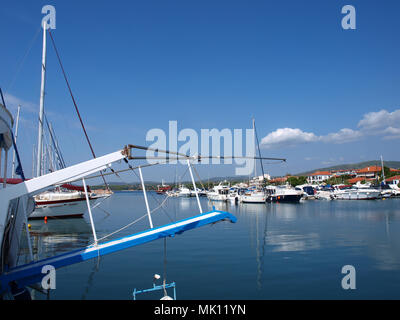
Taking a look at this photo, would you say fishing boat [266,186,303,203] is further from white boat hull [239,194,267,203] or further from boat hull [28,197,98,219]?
boat hull [28,197,98,219]

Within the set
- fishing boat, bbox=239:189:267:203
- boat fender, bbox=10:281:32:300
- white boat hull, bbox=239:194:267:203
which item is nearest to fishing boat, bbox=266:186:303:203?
fishing boat, bbox=239:189:267:203

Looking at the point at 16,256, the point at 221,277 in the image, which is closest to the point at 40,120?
the point at 16,256

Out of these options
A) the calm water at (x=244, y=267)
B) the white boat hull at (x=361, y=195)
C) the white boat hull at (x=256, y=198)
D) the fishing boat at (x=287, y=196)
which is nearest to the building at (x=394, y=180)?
the white boat hull at (x=361, y=195)

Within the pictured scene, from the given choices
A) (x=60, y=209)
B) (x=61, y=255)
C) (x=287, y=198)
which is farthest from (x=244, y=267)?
(x=287, y=198)

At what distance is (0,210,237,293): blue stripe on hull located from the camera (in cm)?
823

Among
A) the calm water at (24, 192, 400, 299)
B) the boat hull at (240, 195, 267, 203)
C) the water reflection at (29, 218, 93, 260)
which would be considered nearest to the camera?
the calm water at (24, 192, 400, 299)

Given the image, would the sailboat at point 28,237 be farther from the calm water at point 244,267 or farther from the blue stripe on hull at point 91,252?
the calm water at point 244,267

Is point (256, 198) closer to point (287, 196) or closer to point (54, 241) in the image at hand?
point (287, 196)

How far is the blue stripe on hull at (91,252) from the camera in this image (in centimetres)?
823

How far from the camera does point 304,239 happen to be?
74.2ft

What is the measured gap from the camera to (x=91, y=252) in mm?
8688

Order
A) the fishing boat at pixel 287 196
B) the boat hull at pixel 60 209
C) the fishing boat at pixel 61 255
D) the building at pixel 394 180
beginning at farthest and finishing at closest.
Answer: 1. the building at pixel 394 180
2. the fishing boat at pixel 287 196
3. the boat hull at pixel 60 209
4. the fishing boat at pixel 61 255

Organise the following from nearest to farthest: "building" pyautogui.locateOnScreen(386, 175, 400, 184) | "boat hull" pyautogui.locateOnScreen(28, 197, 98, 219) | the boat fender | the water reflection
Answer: the boat fender < the water reflection < "boat hull" pyautogui.locateOnScreen(28, 197, 98, 219) < "building" pyautogui.locateOnScreen(386, 175, 400, 184)
